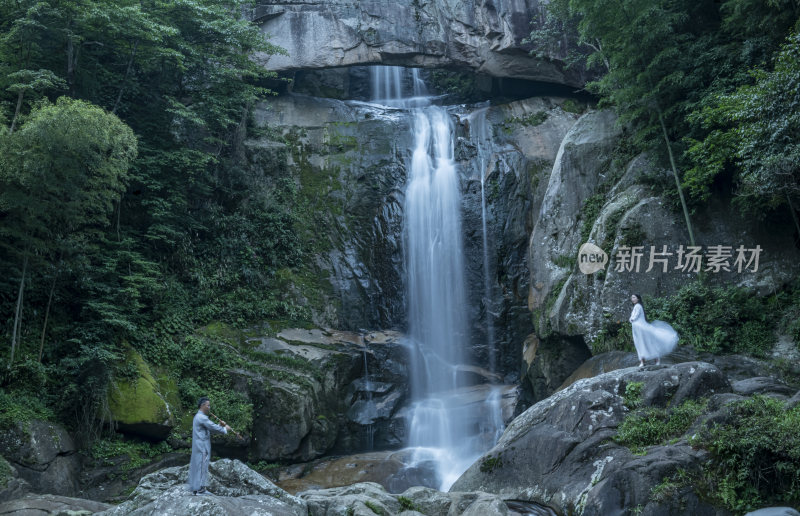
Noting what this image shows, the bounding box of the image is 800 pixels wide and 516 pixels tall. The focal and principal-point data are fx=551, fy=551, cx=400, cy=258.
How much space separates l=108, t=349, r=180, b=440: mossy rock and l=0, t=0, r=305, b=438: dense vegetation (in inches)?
13.7

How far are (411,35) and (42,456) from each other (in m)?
18.1

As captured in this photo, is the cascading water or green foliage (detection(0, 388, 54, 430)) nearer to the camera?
green foliage (detection(0, 388, 54, 430))

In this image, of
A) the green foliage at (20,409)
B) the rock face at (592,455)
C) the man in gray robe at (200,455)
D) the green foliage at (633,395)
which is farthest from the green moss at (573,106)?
the green foliage at (20,409)

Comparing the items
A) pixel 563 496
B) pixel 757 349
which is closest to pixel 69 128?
pixel 563 496

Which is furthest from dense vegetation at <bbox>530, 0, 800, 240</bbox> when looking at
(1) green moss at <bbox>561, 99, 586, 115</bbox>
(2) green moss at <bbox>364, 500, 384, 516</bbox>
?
(2) green moss at <bbox>364, 500, 384, 516</bbox>

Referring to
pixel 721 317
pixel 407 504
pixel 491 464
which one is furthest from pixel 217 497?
pixel 721 317

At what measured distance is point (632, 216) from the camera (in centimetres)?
1357

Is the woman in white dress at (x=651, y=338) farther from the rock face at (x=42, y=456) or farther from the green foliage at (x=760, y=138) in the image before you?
the rock face at (x=42, y=456)

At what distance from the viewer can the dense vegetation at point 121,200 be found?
469 inches

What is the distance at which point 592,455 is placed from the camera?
8320 millimetres

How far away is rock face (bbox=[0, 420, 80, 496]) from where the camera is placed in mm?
10539

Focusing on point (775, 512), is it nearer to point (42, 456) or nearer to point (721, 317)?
point (721, 317)

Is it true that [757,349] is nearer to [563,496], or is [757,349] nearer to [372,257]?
[563,496]

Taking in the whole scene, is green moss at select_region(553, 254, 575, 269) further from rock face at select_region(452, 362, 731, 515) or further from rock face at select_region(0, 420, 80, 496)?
rock face at select_region(0, 420, 80, 496)
